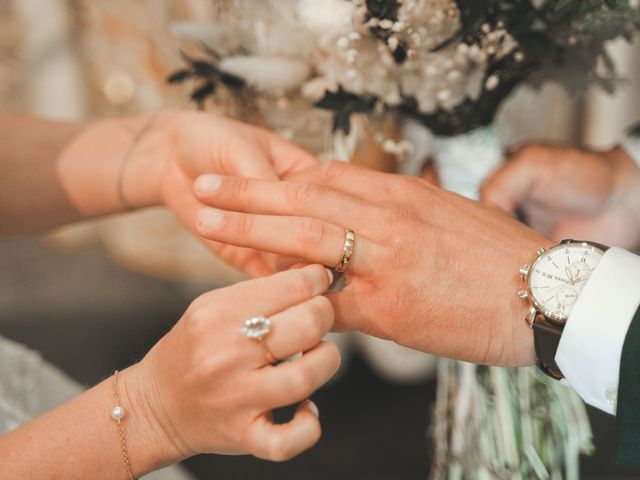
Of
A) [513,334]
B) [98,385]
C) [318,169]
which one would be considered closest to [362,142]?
[318,169]

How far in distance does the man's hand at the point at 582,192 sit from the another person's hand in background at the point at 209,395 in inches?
18.0

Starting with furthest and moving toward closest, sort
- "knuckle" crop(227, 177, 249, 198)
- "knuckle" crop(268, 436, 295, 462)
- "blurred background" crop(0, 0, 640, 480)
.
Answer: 1. "blurred background" crop(0, 0, 640, 480)
2. "knuckle" crop(227, 177, 249, 198)
3. "knuckle" crop(268, 436, 295, 462)

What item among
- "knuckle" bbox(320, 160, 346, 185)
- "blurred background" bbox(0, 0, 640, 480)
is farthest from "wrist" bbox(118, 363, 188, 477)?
"blurred background" bbox(0, 0, 640, 480)

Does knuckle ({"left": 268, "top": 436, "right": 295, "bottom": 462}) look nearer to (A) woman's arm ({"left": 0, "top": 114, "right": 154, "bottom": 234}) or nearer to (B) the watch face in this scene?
(B) the watch face

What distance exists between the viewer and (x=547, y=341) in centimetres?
73

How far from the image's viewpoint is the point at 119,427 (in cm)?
67

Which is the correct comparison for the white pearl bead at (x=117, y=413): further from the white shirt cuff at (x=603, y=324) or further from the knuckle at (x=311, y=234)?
the white shirt cuff at (x=603, y=324)

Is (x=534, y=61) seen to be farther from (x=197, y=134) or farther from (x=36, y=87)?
(x=36, y=87)

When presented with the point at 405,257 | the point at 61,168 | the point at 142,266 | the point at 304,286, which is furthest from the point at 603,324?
the point at 142,266

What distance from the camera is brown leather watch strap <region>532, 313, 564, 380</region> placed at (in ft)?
2.38

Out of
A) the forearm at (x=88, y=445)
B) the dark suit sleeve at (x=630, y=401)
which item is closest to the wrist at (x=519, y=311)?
the dark suit sleeve at (x=630, y=401)

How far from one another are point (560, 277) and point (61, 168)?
0.85 metres

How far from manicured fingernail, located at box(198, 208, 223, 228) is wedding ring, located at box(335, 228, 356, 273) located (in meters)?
0.16

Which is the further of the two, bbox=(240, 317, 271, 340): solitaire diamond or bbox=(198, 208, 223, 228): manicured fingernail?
bbox=(198, 208, 223, 228): manicured fingernail
